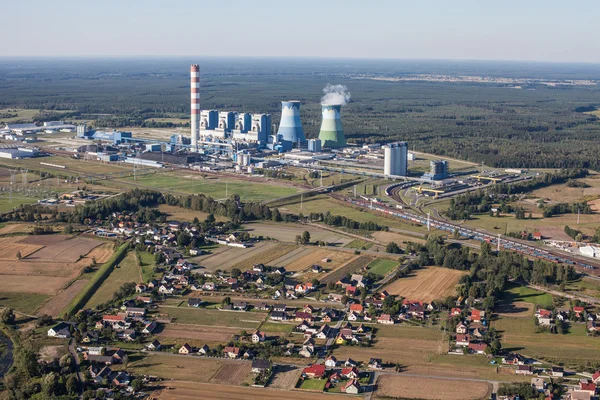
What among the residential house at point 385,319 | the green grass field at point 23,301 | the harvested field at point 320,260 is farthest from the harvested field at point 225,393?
the harvested field at point 320,260

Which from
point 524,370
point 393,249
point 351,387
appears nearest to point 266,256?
point 393,249

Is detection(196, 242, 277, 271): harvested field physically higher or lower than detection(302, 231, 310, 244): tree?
lower

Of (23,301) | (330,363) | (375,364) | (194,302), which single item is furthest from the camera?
(23,301)

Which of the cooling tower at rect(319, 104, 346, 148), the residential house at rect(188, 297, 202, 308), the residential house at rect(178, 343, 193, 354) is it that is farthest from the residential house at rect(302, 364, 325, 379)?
the cooling tower at rect(319, 104, 346, 148)

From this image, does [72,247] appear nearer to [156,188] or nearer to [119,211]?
[119,211]

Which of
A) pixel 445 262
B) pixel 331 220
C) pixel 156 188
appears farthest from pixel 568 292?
pixel 156 188

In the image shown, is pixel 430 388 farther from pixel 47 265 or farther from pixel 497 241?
pixel 47 265

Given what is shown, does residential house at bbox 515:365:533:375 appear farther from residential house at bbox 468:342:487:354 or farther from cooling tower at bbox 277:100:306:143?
cooling tower at bbox 277:100:306:143
